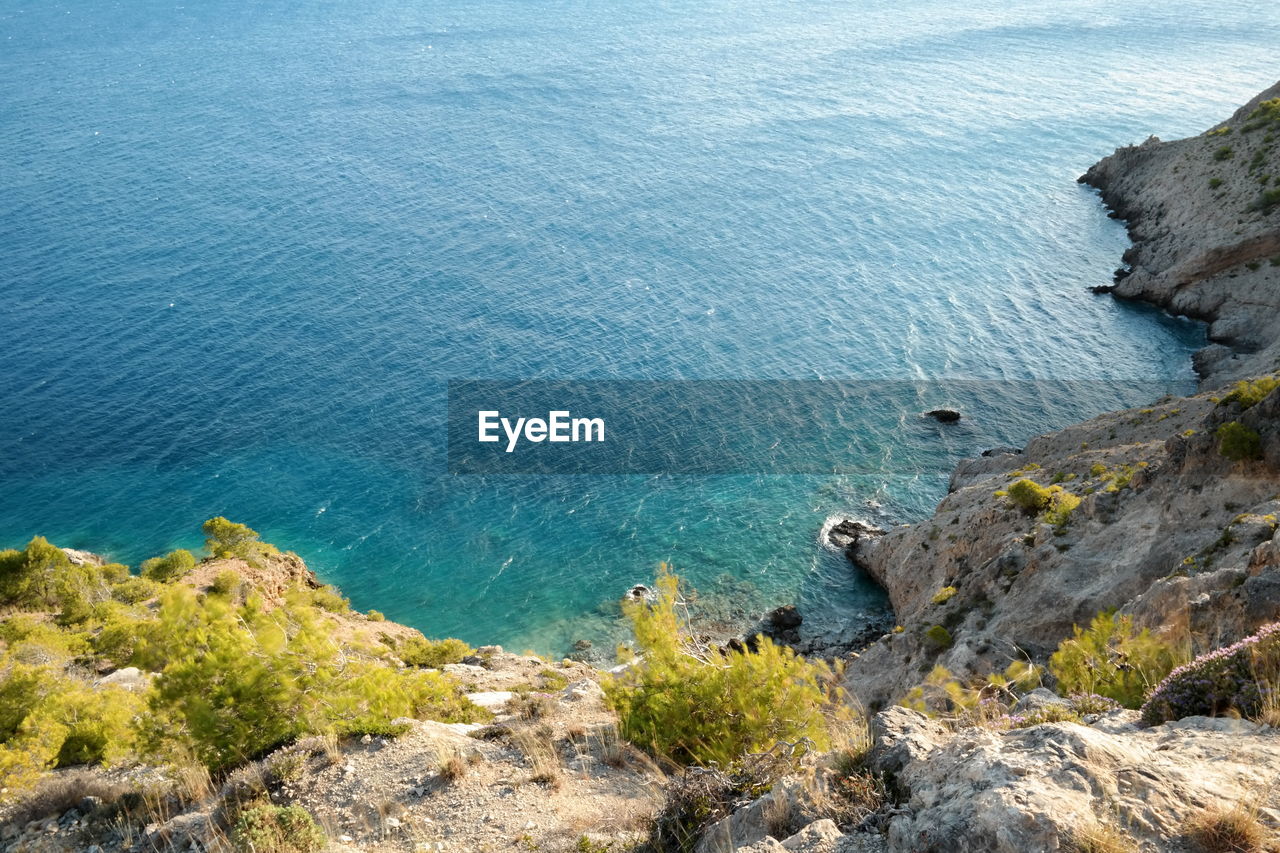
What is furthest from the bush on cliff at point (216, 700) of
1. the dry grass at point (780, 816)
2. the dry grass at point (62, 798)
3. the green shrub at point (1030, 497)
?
the green shrub at point (1030, 497)

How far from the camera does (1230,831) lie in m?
10.3

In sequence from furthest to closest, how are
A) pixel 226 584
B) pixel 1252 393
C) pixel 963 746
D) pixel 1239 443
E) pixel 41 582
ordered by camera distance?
1. pixel 41 582
2. pixel 226 584
3. pixel 1252 393
4. pixel 1239 443
5. pixel 963 746

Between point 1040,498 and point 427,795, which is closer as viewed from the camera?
point 427,795

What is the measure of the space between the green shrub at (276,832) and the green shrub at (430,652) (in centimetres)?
3083

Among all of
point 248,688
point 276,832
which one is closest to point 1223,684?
point 276,832

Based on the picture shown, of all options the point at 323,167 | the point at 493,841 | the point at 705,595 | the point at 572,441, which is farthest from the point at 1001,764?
the point at 323,167

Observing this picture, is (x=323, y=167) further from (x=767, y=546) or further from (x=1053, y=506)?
(x=1053, y=506)

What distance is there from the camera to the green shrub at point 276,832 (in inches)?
680

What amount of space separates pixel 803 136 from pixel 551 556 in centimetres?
10955

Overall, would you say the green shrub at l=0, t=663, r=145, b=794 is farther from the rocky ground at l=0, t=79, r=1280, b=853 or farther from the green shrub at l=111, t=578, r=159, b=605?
the green shrub at l=111, t=578, r=159, b=605

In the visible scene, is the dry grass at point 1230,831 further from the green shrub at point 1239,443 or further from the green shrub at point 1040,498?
the green shrub at point 1040,498

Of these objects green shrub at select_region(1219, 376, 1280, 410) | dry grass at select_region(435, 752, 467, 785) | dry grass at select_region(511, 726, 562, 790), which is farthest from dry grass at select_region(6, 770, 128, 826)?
green shrub at select_region(1219, 376, 1280, 410)

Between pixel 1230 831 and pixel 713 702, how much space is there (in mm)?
12187

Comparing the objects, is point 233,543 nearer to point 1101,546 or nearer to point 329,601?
Answer: point 329,601
